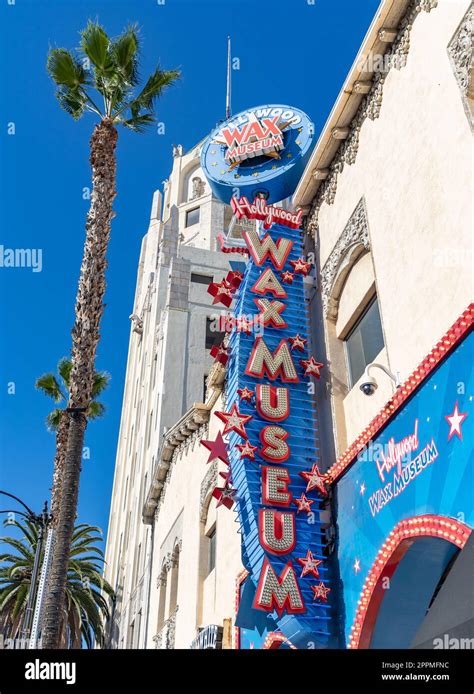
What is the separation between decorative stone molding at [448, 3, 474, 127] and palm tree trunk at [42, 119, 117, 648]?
9602mm

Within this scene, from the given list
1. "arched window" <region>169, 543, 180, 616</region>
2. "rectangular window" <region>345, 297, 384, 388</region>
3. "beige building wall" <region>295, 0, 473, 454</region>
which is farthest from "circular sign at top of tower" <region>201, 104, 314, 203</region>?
"arched window" <region>169, 543, 180, 616</region>

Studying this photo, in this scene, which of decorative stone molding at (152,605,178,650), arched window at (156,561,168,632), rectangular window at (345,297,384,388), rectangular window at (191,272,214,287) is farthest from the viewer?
rectangular window at (191,272,214,287)

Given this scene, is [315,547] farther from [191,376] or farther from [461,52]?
[191,376]

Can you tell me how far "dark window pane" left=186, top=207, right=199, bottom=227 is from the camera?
52575mm

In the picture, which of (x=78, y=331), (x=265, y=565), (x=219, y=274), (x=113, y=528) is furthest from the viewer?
(x=113, y=528)

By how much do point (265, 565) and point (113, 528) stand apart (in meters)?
43.6

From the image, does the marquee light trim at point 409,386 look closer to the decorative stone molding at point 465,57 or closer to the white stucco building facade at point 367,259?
the white stucco building facade at point 367,259

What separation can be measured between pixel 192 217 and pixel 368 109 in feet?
124

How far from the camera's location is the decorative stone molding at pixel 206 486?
2188 centimetres

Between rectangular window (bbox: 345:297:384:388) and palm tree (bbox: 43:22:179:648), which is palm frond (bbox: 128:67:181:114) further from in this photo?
rectangular window (bbox: 345:297:384:388)

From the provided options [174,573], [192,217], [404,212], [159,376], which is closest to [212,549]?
[174,573]

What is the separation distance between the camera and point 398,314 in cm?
1294

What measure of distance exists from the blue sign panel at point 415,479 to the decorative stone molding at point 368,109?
24.6 feet
